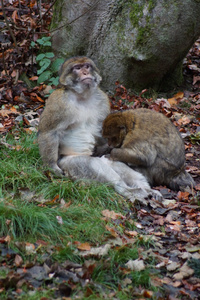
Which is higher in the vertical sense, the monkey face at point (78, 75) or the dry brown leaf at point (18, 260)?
the monkey face at point (78, 75)

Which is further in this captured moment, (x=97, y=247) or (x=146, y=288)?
(x=97, y=247)

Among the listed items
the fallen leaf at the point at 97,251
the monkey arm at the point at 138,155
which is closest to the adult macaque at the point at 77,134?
the monkey arm at the point at 138,155

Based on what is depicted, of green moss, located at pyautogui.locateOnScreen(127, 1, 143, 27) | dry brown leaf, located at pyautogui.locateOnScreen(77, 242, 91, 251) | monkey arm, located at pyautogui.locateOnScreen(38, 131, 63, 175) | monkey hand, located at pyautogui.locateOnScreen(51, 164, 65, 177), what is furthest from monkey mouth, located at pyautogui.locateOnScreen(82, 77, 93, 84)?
green moss, located at pyautogui.locateOnScreen(127, 1, 143, 27)

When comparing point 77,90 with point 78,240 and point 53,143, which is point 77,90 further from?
point 78,240

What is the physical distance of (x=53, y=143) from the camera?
22.3 ft

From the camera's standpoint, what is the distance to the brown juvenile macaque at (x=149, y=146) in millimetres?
6977

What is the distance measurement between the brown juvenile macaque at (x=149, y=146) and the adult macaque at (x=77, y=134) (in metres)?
0.19

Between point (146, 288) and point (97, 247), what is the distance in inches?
30.2

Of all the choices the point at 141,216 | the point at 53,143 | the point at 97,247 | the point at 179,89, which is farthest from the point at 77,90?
the point at 179,89

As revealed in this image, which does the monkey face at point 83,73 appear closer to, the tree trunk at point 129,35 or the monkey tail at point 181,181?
the monkey tail at point 181,181

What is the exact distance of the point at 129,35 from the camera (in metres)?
9.42

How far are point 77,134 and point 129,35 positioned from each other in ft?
10.6

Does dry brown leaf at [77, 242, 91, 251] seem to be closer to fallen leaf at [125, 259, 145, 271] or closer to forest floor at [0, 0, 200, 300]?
forest floor at [0, 0, 200, 300]

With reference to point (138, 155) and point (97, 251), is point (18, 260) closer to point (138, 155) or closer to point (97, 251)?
point (97, 251)
